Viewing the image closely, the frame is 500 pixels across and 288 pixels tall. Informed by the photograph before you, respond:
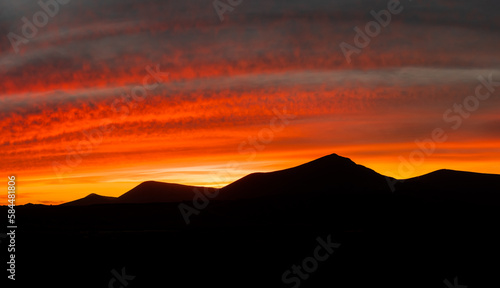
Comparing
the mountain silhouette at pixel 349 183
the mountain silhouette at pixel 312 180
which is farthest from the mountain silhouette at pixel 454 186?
the mountain silhouette at pixel 312 180

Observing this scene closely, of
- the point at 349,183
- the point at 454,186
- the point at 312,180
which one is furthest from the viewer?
the point at 312,180

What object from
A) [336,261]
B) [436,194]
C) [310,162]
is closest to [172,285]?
[336,261]

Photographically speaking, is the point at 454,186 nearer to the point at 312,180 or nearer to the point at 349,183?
the point at 349,183

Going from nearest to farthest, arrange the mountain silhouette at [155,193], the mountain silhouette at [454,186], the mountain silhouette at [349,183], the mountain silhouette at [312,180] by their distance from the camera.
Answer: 1. the mountain silhouette at [454,186]
2. the mountain silhouette at [349,183]
3. the mountain silhouette at [312,180]
4. the mountain silhouette at [155,193]

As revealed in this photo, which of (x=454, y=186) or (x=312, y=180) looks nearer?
(x=454, y=186)

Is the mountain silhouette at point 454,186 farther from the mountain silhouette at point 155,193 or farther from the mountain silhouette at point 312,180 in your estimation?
the mountain silhouette at point 155,193

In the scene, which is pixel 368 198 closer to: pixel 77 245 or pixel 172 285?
pixel 77 245

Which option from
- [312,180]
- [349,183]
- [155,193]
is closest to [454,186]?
[349,183]

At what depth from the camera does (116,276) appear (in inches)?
800

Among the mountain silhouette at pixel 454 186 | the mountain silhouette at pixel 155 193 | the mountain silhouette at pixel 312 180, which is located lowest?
the mountain silhouette at pixel 454 186

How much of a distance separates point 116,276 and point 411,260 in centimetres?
1301

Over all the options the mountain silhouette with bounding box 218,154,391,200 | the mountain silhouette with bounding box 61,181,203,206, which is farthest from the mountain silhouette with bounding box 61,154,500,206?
the mountain silhouette with bounding box 61,181,203,206

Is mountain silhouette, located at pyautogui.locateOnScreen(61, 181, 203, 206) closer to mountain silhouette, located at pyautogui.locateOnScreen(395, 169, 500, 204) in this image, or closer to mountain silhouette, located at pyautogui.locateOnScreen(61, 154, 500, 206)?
mountain silhouette, located at pyautogui.locateOnScreen(61, 154, 500, 206)

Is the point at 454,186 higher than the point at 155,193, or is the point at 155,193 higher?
the point at 155,193
